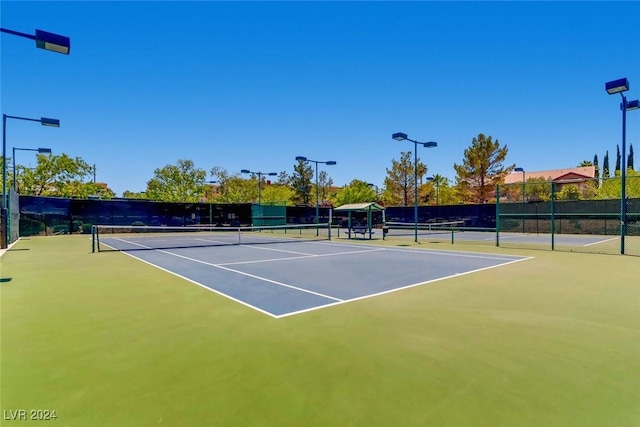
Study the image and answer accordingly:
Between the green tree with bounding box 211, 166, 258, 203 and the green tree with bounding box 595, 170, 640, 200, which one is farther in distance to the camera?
the green tree with bounding box 211, 166, 258, 203

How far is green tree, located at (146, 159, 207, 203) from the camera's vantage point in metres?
45.4

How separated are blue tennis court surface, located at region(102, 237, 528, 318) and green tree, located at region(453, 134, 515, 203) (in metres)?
29.4

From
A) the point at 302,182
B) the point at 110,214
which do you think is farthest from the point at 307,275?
the point at 302,182

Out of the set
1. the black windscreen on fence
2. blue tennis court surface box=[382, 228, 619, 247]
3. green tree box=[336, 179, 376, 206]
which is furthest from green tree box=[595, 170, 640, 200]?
the black windscreen on fence

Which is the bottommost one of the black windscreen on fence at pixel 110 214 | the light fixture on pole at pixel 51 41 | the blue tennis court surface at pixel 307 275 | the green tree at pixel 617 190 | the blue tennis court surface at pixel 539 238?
the blue tennis court surface at pixel 539 238

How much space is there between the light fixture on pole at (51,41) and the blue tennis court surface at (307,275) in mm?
5337

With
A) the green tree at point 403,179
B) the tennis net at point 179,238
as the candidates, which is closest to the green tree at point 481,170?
the green tree at point 403,179

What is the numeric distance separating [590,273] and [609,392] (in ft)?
22.4

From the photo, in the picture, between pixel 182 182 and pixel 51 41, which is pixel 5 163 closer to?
pixel 51 41

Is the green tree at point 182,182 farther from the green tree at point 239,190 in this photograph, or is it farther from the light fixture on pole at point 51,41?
the light fixture on pole at point 51,41

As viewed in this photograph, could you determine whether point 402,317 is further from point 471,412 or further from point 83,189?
point 83,189

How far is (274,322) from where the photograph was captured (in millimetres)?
4477

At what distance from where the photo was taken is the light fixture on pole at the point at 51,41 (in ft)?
22.1

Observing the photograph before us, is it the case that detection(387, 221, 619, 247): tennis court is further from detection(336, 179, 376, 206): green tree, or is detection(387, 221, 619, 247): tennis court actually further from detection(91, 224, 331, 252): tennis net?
detection(336, 179, 376, 206): green tree
